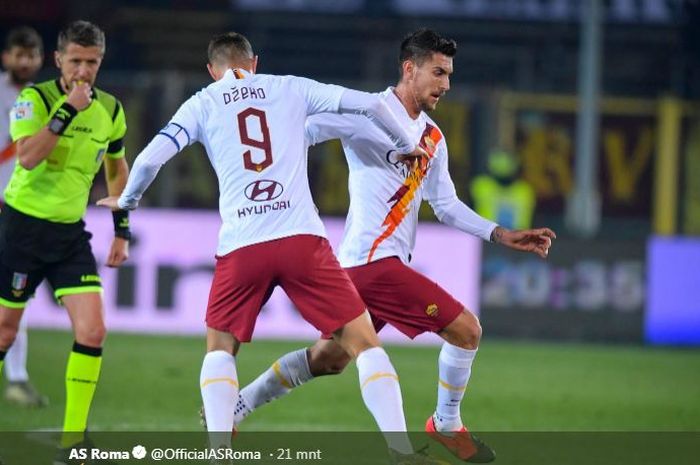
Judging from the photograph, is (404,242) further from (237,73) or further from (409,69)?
(237,73)

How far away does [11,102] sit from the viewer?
9.73m

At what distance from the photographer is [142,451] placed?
7289 millimetres

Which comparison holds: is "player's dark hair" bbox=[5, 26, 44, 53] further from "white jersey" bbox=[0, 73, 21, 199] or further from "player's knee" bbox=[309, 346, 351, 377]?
"player's knee" bbox=[309, 346, 351, 377]

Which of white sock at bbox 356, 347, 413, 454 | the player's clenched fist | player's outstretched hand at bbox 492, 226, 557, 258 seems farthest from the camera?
player's outstretched hand at bbox 492, 226, 557, 258

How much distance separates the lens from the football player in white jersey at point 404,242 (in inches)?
281

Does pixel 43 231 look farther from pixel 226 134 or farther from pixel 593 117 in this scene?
pixel 593 117

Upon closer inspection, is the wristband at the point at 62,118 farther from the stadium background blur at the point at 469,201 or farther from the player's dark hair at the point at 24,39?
the player's dark hair at the point at 24,39

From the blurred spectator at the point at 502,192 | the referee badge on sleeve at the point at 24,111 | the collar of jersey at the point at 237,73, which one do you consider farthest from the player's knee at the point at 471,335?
the blurred spectator at the point at 502,192

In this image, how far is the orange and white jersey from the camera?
245 inches

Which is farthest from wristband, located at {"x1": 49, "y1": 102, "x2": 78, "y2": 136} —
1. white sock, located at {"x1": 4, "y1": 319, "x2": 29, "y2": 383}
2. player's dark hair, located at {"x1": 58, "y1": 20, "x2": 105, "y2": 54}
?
white sock, located at {"x1": 4, "y1": 319, "x2": 29, "y2": 383}

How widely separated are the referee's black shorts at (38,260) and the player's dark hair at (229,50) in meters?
1.37

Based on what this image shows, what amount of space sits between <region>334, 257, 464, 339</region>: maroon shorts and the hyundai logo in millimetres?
1049

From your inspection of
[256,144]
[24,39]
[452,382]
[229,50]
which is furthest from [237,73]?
[24,39]

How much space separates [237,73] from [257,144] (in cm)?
39
